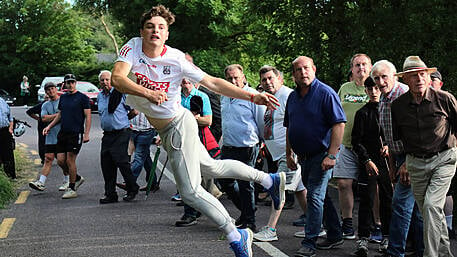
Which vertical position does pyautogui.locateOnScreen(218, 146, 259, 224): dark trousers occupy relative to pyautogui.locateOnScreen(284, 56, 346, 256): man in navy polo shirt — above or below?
below

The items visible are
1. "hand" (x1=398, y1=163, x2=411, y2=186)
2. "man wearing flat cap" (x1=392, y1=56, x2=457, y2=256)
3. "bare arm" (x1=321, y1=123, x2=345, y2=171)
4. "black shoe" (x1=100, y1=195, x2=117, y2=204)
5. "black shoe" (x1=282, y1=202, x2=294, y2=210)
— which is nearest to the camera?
"man wearing flat cap" (x1=392, y1=56, x2=457, y2=256)

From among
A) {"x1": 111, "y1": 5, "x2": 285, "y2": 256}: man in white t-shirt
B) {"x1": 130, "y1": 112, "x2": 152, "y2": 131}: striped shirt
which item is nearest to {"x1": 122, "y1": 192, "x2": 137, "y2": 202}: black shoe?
{"x1": 130, "y1": 112, "x2": 152, "y2": 131}: striped shirt

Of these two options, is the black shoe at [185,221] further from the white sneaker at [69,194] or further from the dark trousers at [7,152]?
the dark trousers at [7,152]

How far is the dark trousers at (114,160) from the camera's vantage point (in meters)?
11.6

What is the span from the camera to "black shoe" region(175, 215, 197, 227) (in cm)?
940

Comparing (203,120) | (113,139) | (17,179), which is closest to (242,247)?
(203,120)

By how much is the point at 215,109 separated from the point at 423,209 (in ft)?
14.4

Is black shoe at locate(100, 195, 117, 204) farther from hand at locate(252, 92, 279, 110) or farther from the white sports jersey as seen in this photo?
hand at locate(252, 92, 279, 110)

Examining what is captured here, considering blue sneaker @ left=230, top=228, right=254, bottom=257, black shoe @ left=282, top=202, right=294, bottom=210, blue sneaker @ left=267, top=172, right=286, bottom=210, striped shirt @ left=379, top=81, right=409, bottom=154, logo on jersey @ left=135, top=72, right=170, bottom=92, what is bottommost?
black shoe @ left=282, top=202, right=294, bottom=210

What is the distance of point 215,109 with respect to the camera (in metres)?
10.5

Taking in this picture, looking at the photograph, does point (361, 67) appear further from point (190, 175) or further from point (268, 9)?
point (268, 9)

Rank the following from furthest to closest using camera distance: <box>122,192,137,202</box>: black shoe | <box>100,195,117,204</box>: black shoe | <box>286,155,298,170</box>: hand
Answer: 1. <box>122,192,137,202</box>: black shoe
2. <box>100,195,117,204</box>: black shoe
3. <box>286,155,298,170</box>: hand

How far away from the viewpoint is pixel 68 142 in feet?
40.5

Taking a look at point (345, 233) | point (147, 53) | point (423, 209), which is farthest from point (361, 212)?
point (147, 53)
